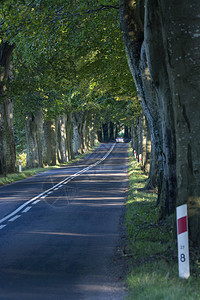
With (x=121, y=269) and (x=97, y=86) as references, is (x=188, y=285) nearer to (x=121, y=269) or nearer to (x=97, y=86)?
(x=121, y=269)

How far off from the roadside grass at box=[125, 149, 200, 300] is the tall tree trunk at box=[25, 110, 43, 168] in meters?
31.2

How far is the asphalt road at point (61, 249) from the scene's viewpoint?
6113 millimetres

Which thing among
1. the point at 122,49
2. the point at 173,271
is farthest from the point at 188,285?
the point at 122,49

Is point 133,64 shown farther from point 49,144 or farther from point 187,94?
point 49,144

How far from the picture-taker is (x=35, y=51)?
1587cm

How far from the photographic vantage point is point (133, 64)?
1205cm

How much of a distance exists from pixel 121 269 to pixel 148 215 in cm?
485

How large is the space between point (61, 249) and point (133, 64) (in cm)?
558

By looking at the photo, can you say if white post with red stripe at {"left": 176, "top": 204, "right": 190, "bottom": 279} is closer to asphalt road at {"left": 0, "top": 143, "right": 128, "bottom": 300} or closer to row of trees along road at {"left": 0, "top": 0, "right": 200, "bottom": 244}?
asphalt road at {"left": 0, "top": 143, "right": 128, "bottom": 300}

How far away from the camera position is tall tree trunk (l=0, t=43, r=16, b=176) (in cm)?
2751

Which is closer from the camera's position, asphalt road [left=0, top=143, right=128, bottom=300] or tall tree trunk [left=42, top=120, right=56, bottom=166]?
asphalt road [left=0, top=143, right=128, bottom=300]

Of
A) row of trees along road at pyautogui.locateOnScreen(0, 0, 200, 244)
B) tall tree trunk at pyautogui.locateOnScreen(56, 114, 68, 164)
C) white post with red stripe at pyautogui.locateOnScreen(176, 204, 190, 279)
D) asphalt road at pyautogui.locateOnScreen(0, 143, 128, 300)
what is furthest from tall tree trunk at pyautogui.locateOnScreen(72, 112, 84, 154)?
white post with red stripe at pyautogui.locateOnScreen(176, 204, 190, 279)

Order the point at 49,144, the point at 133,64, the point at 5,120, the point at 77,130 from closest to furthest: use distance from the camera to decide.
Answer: the point at 133,64, the point at 5,120, the point at 49,144, the point at 77,130

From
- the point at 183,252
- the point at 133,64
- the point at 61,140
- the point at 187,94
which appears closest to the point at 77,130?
the point at 61,140
